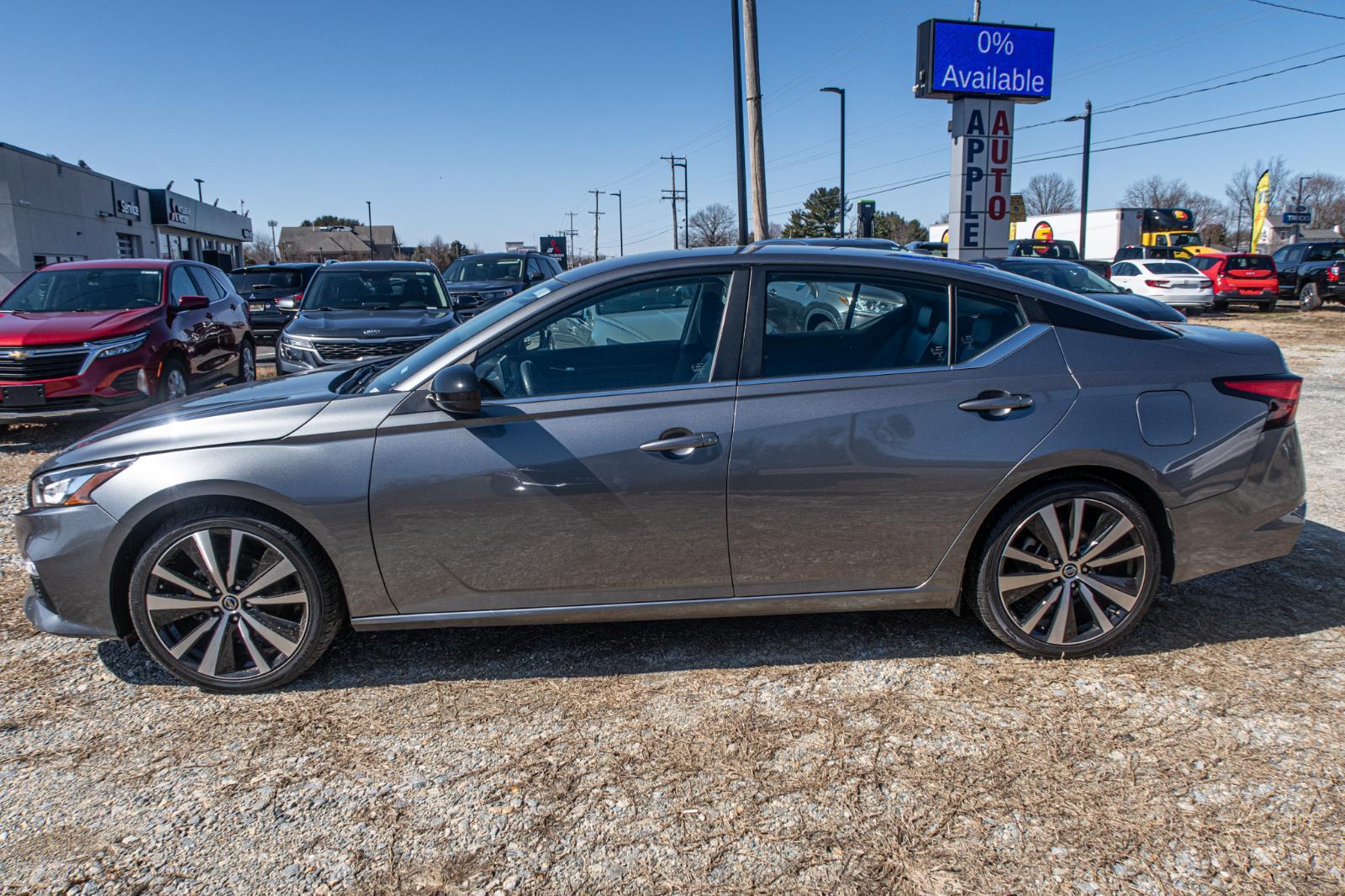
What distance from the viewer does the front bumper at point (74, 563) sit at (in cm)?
319

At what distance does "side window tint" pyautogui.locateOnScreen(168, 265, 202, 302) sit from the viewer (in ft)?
30.4

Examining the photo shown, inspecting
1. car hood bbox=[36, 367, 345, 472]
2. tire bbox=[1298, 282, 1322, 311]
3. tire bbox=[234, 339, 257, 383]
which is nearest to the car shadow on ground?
car hood bbox=[36, 367, 345, 472]

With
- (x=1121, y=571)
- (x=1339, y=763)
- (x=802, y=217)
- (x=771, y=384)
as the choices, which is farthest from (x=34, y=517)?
(x=802, y=217)

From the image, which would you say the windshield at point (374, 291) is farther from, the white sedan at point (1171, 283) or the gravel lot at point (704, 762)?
the white sedan at point (1171, 283)

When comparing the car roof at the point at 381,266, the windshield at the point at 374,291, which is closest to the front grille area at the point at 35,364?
the windshield at the point at 374,291

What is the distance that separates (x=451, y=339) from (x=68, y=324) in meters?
6.58

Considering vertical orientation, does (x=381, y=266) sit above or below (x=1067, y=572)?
above

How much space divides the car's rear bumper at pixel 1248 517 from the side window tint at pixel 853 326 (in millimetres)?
1189

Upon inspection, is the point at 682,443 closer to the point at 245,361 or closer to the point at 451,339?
the point at 451,339

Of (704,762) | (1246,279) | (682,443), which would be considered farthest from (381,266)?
(1246,279)

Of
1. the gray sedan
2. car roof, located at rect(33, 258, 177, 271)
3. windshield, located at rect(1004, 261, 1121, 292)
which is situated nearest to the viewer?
the gray sedan

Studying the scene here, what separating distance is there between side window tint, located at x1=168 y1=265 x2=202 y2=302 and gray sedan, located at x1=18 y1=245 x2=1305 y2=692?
22.2 feet

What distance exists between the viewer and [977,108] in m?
16.1

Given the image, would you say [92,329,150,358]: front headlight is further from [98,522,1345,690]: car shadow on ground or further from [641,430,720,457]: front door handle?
[641,430,720,457]: front door handle
